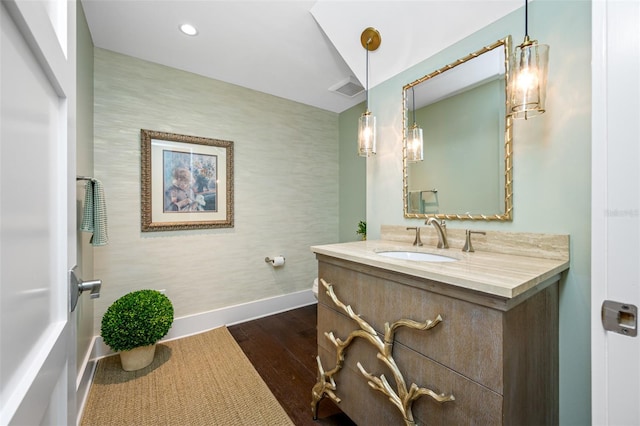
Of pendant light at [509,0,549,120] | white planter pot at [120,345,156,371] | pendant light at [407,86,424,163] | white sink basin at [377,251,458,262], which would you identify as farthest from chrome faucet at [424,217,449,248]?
white planter pot at [120,345,156,371]

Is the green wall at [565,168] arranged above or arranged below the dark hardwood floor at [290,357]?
above

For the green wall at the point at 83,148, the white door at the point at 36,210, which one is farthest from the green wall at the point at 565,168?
the green wall at the point at 83,148

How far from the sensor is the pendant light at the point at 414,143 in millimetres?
1678

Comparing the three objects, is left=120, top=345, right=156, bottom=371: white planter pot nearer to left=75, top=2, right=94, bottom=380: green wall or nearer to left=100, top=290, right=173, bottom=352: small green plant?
left=100, top=290, right=173, bottom=352: small green plant

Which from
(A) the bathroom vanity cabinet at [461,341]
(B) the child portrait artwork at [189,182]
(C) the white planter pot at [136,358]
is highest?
(B) the child portrait artwork at [189,182]

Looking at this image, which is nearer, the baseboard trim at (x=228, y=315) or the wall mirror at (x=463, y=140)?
the wall mirror at (x=463, y=140)

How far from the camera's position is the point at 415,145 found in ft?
5.59

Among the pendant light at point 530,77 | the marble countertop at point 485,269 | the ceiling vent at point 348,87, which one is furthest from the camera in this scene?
the ceiling vent at point 348,87

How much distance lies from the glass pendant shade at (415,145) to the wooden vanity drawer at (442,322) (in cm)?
89

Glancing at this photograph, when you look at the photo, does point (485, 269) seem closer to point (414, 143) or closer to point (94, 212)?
point (414, 143)

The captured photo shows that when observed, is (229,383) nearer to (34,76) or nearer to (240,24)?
(34,76)

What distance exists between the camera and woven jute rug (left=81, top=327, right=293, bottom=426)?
148cm

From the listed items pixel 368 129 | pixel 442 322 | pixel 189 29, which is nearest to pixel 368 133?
pixel 368 129

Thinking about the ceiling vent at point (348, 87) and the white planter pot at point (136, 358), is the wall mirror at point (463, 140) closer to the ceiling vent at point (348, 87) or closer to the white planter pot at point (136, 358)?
the ceiling vent at point (348, 87)
